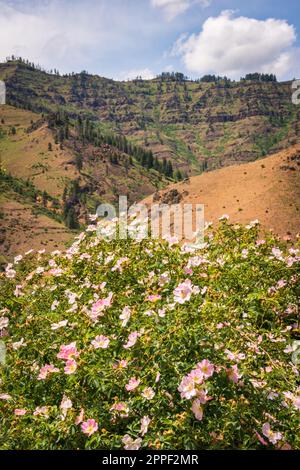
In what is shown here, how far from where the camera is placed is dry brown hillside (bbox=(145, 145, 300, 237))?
18.5 metres

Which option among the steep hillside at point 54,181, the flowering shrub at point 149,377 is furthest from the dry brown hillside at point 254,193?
the steep hillside at point 54,181

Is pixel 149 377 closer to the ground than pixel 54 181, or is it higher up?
closer to the ground

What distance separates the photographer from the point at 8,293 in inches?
185

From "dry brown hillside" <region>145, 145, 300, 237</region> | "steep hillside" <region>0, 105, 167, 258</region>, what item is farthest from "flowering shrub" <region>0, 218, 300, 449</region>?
"steep hillside" <region>0, 105, 167, 258</region>

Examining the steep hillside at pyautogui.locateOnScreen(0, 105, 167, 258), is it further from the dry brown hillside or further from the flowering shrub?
the flowering shrub

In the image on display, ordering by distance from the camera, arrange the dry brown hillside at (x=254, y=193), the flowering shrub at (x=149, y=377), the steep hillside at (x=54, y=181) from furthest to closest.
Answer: the steep hillside at (x=54, y=181), the dry brown hillside at (x=254, y=193), the flowering shrub at (x=149, y=377)

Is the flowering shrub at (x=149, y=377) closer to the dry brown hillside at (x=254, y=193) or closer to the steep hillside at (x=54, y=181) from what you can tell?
the dry brown hillside at (x=254, y=193)

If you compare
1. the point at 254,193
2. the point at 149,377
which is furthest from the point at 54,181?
the point at 149,377

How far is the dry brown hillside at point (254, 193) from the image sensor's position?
18.5m

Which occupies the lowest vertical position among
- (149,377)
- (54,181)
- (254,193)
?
(149,377)

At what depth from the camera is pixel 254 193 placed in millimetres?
21109

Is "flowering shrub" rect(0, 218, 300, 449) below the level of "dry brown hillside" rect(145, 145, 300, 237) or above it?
below

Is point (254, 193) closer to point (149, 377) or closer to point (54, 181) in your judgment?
point (149, 377)
